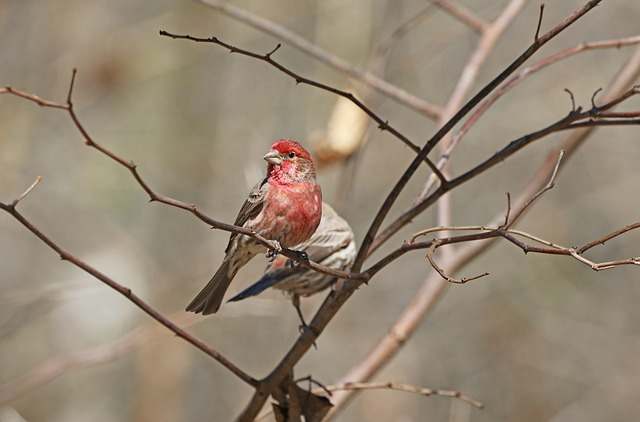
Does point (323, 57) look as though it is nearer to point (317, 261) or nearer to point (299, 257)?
point (317, 261)

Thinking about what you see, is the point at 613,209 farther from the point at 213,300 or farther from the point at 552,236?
the point at 213,300

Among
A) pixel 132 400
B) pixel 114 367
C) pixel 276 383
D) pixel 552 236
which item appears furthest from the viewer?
pixel 114 367

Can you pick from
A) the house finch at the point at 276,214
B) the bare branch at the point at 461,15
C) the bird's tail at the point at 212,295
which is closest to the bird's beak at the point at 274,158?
the house finch at the point at 276,214

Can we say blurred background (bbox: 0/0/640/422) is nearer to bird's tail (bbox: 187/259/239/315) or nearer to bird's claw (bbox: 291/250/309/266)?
bird's tail (bbox: 187/259/239/315)

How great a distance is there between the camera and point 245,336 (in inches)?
398

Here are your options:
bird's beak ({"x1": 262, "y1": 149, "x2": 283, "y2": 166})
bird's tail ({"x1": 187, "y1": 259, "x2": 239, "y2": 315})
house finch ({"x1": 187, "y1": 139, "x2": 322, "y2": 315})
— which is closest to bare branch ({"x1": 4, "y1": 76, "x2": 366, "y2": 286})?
house finch ({"x1": 187, "y1": 139, "x2": 322, "y2": 315})

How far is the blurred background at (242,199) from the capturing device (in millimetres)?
8992

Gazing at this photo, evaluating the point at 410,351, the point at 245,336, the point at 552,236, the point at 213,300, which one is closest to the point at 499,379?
the point at 410,351

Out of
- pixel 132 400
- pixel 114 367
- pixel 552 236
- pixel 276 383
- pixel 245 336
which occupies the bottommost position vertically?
pixel 276 383

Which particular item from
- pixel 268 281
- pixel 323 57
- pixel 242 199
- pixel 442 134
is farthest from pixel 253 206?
pixel 242 199

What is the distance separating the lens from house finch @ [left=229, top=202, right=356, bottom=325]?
543 centimetres

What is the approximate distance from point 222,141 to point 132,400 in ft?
9.87

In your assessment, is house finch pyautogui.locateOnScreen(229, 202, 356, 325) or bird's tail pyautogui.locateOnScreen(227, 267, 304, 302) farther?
house finch pyautogui.locateOnScreen(229, 202, 356, 325)

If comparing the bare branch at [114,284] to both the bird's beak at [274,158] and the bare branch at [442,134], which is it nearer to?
the bare branch at [442,134]
